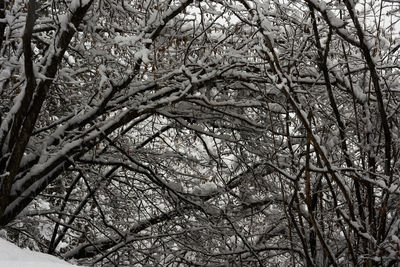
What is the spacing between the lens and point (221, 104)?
4.71 meters

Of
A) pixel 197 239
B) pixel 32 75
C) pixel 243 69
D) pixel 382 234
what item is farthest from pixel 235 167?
pixel 382 234

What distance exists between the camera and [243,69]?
515 centimetres

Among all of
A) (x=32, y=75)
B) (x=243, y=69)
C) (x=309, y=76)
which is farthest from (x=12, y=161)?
(x=309, y=76)

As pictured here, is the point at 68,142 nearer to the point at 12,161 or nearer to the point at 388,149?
the point at 12,161

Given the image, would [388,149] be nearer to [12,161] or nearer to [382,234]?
[382,234]

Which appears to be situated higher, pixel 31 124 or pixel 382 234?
pixel 31 124

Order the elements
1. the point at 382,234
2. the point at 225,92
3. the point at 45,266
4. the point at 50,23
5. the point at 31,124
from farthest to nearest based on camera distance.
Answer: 1. the point at 225,92
2. the point at 50,23
3. the point at 31,124
4. the point at 382,234
5. the point at 45,266

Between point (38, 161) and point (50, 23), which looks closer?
point (38, 161)

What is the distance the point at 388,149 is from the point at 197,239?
3997 mm

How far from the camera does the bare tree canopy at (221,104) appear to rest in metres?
2.98

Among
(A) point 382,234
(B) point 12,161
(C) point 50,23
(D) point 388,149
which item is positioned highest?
(C) point 50,23

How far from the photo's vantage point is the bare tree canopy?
2.98m

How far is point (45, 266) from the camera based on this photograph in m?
1.76

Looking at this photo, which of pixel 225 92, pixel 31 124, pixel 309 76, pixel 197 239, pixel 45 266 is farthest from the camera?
pixel 197 239
